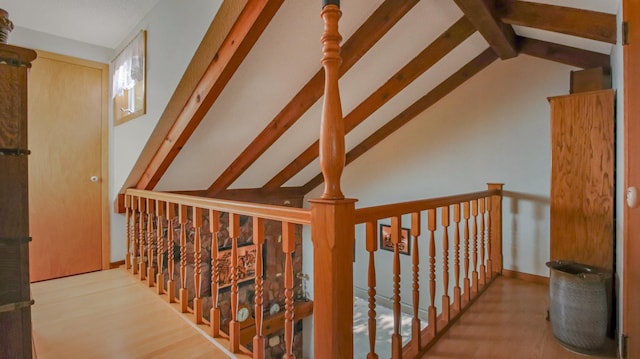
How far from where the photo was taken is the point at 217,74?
6.36ft

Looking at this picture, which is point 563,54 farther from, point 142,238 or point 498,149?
point 142,238

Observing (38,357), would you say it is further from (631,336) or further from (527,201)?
(527,201)

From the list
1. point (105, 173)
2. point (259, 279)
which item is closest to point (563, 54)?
point (259, 279)

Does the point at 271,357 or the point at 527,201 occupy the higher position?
the point at 527,201

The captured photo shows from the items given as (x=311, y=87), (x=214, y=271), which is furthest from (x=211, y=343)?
(x=311, y=87)

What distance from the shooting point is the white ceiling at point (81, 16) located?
249 cm

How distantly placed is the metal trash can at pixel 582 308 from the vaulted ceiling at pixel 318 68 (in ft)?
4.81

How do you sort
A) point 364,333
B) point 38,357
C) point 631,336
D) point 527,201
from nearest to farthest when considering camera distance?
point 631,336 < point 38,357 < point 527,201 < point 364,333

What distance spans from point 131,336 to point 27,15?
2810 mm

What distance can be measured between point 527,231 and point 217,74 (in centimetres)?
302

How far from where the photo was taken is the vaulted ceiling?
1.97 meters

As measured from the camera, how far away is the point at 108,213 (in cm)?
345

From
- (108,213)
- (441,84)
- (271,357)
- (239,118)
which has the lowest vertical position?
(271,357)

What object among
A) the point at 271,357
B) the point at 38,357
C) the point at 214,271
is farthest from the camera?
the point at 271,357
